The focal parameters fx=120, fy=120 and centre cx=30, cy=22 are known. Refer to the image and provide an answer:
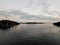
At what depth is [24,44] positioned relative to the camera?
32.7 metres

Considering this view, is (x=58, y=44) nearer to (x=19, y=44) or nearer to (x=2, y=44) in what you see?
(x=19, y=44)

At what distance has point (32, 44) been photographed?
32625mm

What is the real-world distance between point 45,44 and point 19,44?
7088 mm

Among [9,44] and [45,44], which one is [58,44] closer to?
[45,44]

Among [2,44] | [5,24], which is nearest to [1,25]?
[5,24]

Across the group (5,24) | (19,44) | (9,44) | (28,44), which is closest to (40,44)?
(28,44)

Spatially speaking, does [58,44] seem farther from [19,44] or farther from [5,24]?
[5,24]

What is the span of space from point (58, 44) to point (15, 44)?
11.8 m

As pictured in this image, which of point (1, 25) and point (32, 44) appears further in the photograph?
point (1, 25)

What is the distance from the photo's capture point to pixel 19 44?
106ft

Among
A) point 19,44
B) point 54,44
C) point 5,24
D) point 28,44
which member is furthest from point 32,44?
point 5,24

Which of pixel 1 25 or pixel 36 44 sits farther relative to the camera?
pixel 1 25

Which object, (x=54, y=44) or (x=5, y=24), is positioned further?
(x=5, y=24)

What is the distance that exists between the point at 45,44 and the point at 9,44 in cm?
981
